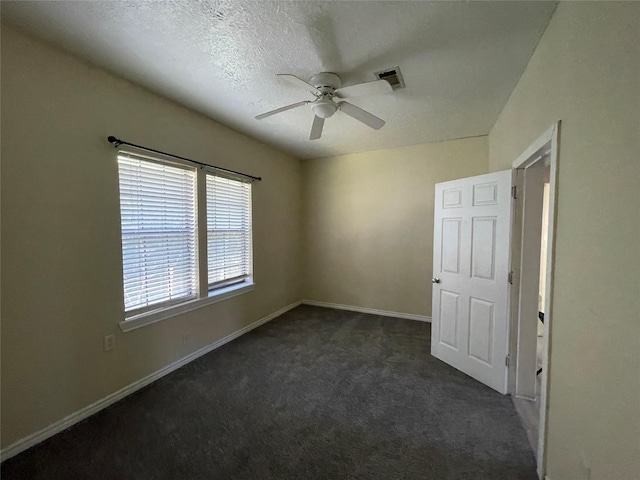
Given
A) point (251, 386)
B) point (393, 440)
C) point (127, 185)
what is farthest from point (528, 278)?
A: point (127, 185)

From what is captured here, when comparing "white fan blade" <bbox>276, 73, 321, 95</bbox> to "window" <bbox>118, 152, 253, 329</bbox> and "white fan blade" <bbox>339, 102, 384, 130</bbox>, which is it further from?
"window" <bbox>118, 152, 253, 329</bbox>

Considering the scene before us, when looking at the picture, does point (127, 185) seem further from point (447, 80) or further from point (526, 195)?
point (526, 195)

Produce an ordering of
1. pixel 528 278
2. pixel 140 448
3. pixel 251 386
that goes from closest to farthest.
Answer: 1. pixel 140 448
2. pixel 528 278
3. pixel 251 386

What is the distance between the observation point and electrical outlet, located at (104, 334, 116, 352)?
208 centimetres

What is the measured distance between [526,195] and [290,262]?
3349 millimetres

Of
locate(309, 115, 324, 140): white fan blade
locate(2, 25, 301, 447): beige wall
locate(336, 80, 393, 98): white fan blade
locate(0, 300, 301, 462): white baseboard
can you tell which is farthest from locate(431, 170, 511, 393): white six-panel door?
locate(2, 25, 301, 447): beige wall

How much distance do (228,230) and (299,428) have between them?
7.49ft

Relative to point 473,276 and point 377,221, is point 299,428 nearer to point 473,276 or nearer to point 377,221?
point 473,276

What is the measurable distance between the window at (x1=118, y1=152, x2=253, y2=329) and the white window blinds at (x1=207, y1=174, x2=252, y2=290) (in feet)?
0.04

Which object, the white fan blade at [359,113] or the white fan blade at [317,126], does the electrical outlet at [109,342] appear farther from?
the white fan blade at [359,113]

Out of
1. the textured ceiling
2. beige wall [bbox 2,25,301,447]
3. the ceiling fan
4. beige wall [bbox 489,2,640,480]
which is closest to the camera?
beige wall [bbox 489,2,640,480]

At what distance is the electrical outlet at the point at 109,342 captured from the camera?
2083 millimetres

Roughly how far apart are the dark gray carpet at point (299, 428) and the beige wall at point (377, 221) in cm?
145

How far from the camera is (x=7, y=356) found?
160 cm
